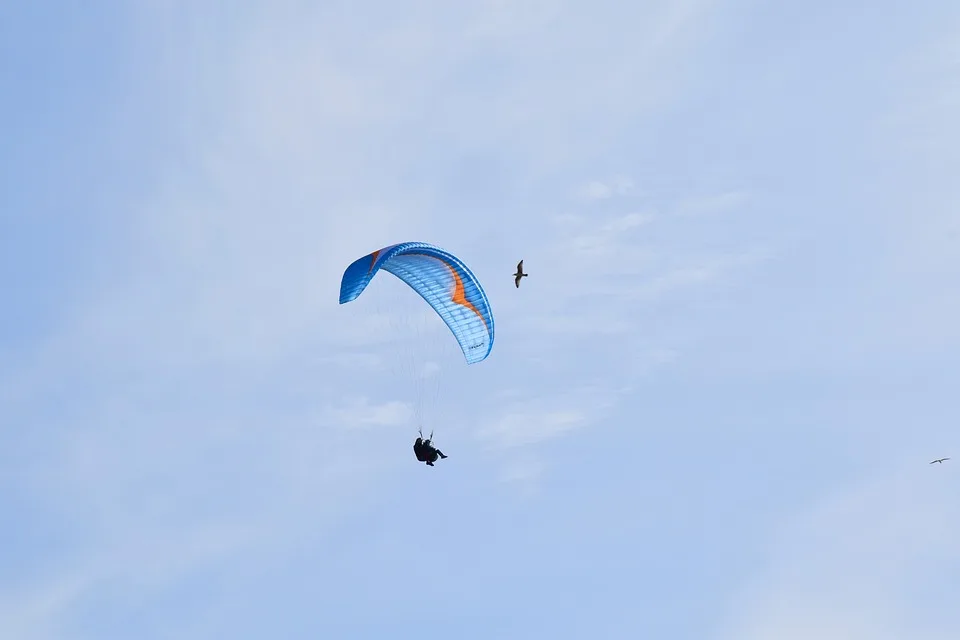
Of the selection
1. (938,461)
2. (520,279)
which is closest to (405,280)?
(520,279)

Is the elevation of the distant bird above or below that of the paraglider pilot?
above

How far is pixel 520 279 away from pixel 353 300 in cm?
1156

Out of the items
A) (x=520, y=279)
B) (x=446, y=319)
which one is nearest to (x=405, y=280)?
(x=446, y=319)

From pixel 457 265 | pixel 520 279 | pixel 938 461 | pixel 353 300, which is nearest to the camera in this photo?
pixel 353 300

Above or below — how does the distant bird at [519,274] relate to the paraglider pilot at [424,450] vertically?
above

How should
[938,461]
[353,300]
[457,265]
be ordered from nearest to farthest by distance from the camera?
[353,300] → [457,265] → [938,461]

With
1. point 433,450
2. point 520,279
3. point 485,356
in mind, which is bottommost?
point 433,450

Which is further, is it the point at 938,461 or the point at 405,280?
the point at 938,461

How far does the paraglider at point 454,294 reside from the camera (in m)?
55.0

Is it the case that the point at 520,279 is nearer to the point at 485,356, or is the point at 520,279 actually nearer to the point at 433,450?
the point at 485,356

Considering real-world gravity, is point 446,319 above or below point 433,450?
above

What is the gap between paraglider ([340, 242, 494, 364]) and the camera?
2164 inches

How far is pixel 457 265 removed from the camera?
54.9 m

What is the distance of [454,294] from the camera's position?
55.8 metres
